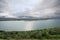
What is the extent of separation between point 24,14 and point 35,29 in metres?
0.28

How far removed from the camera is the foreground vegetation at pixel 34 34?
2.24m

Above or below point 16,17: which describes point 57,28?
below

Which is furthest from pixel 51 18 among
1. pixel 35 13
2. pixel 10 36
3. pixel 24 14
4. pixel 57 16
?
pixel 10 36

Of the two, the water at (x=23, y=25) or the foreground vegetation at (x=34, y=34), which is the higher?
the water at (x=23, y=25)

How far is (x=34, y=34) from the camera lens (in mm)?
2244

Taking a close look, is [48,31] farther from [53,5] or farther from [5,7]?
[5,7]

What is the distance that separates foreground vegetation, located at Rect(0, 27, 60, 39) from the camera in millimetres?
2242

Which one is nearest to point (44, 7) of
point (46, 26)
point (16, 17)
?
point (46, 26)

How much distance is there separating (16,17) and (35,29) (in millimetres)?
343

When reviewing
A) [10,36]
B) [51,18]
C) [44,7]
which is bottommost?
[10,36]

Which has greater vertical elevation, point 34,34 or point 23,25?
point 23,25

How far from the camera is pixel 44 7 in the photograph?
2.30m

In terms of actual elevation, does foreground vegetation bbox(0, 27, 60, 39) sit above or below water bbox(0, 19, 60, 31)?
below

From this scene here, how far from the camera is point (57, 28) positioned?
89.7 inches
